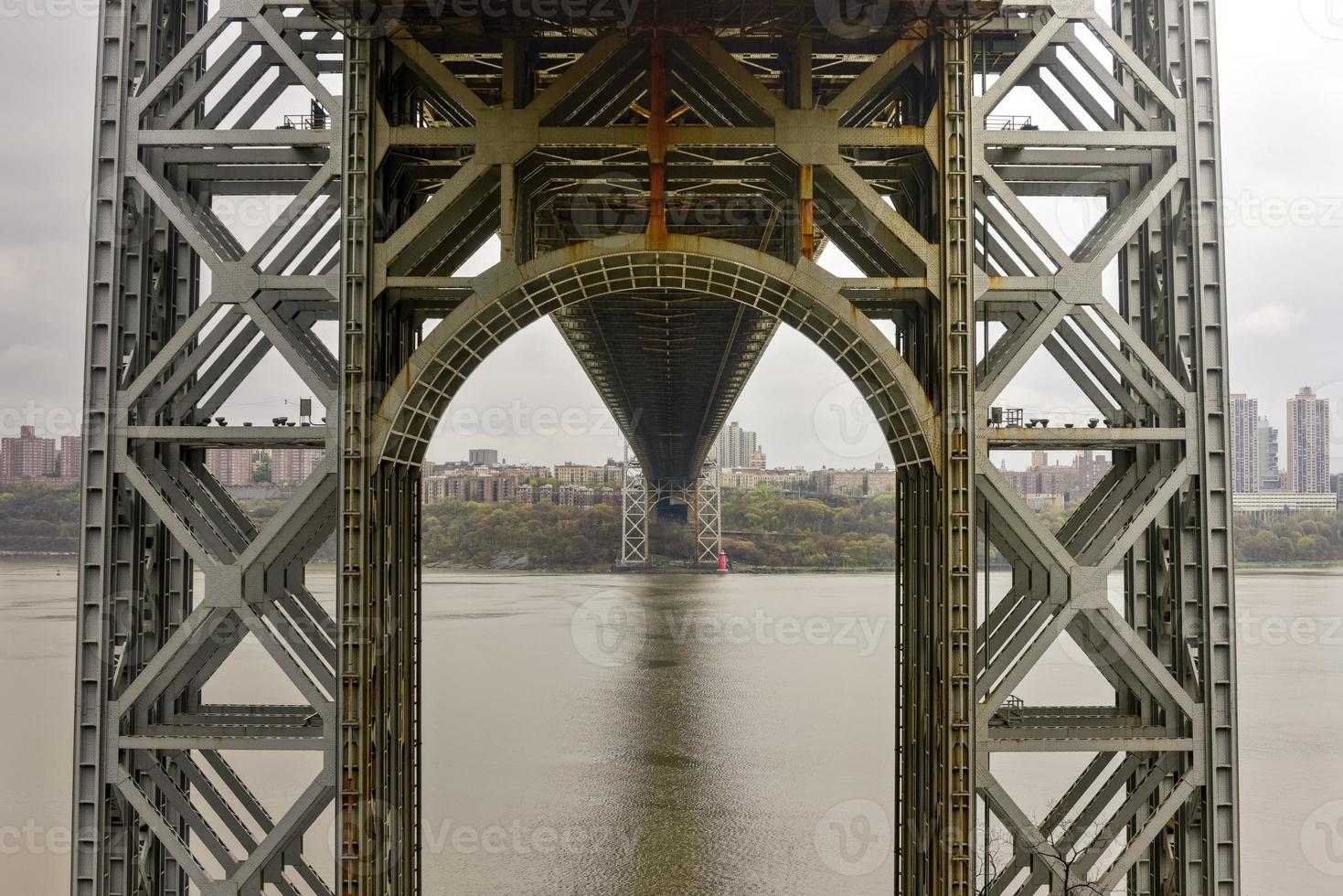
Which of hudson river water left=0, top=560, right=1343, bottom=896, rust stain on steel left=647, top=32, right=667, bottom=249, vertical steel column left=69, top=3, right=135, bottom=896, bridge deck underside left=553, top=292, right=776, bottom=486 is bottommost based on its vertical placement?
hudson river water left=0, top=560, right=1343, bottom=896

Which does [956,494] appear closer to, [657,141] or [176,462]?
[657,141]

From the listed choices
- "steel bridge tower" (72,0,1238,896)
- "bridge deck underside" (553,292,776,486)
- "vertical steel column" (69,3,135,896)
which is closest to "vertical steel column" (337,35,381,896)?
"steel bridge tower" (72,0,1238,896)

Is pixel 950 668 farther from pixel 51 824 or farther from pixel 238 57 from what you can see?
pixel 51 824

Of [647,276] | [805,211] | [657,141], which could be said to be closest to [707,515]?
[647,276]

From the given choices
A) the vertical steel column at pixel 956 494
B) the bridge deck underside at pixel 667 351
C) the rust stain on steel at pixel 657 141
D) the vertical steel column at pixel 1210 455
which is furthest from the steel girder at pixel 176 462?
the bridge deck underside at pixel 667 351

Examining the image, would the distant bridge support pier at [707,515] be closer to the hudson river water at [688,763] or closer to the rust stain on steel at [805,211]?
the hudson river water at [688,763]

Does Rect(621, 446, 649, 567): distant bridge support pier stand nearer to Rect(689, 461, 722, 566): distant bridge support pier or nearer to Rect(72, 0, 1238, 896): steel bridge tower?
Rect(689, 461, 722, 566): distant bridge support pier
